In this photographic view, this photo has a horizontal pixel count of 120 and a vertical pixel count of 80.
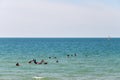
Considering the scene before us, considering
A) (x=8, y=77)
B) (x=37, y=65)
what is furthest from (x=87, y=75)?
(x=37, y=65)

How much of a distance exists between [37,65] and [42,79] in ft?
57.6

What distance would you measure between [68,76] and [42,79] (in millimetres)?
4366

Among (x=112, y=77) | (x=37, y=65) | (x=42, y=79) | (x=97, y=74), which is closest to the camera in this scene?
(x=42, y=79)

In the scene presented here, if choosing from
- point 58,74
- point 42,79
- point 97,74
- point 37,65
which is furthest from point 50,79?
point 37,65

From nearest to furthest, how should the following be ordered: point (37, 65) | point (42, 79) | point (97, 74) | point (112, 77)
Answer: point (42, 79)
point (112, 77)
point (97, 74)
point (37, 65)

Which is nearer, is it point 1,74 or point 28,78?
point 28,78

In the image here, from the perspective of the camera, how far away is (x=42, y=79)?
38906 millimetres

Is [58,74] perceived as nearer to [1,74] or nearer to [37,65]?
[1,74]

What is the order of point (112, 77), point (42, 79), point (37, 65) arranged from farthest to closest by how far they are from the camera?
point (37, 65), point (112, 77), point (42, 79)

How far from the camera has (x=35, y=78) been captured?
3922 centimetres

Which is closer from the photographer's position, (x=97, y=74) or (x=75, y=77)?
(x=75, y=77)

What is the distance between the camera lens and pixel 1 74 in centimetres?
4366

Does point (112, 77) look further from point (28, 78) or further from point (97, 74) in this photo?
point (28, 78)

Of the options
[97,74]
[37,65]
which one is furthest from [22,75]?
[37,65]
